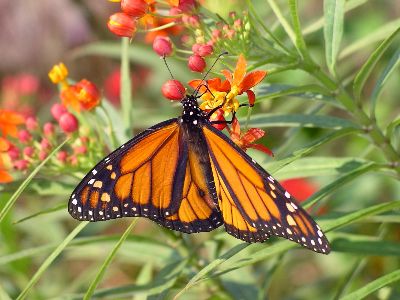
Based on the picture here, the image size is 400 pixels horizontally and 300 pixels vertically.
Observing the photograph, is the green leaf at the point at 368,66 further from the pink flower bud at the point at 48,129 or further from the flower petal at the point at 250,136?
the pink flower bud at the point at 48,129

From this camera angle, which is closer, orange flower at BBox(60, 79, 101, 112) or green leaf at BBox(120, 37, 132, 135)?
orange flower at BBox(60, 79, 101, 112)

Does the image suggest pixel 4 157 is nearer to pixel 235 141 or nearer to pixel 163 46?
pixel 163 46

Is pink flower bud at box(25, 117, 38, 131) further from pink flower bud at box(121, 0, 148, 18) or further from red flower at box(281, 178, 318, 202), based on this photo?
red flower at box(281, 178, 318, 202)

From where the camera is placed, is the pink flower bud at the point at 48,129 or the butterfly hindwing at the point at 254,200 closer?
the butterfly hindwing at the point at 254,200

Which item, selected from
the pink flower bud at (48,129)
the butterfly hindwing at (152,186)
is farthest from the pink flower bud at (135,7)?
the pink flower bud at (48,129)

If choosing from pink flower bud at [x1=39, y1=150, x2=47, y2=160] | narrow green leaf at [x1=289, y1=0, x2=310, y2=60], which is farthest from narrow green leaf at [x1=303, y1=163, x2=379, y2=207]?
pink flower bud at [x1=39, y1=150, x2=47, y2=160]

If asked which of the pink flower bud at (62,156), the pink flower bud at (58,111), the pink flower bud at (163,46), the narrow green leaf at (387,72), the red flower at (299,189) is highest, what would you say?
the red flower at (299,189)
